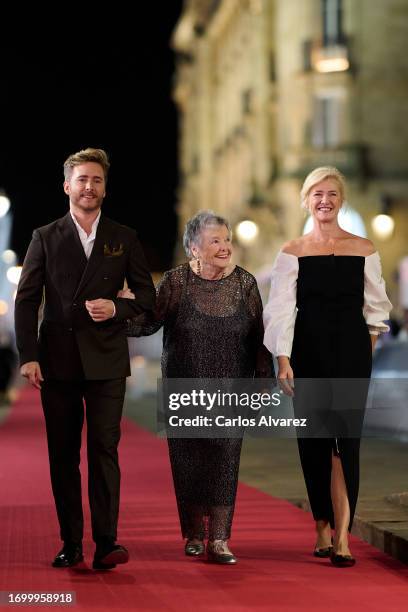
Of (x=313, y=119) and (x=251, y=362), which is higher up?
(x=313, y=119)

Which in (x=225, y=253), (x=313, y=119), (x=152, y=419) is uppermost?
(x=313, y=119)

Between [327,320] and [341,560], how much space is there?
134 centimetres

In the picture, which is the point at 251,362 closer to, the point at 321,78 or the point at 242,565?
the point at 242,565

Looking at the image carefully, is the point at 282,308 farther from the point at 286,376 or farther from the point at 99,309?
the point at 99,309

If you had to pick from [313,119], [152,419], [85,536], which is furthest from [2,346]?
[85,536]

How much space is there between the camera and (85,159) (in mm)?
8320

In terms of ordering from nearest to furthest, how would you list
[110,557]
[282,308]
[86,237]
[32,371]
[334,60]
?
1. [110,557]
2. [32,371]
3. [86,237]
4. [282,308]
5. [334,60]

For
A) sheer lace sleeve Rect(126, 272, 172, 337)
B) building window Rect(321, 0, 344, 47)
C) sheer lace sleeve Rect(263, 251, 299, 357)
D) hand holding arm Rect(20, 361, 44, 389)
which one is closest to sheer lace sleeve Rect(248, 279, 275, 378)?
sheer lace sleeve Rect(263, 251, 299, 357)

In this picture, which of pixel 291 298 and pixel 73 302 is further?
pixel 291 298

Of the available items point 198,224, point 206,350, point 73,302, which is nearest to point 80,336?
point 73,302

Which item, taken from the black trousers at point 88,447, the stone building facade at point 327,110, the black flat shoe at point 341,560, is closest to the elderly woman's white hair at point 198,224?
the black trousers at point 88,447

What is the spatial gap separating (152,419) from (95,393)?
1813 cm

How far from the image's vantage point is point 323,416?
8625mm

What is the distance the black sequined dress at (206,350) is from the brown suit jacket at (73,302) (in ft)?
1.39
